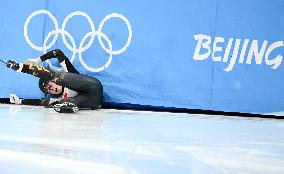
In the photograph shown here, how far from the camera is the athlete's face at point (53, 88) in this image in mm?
4520

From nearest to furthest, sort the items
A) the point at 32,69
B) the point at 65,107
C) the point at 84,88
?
the point at 65,107 → the point at 32,69 → the point at 84,88

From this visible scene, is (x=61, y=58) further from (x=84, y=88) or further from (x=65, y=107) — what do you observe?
(x=65, y=107)

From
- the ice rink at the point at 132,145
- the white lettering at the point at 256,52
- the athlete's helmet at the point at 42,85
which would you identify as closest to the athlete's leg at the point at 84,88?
the athlete's helmet at the point at 42,85

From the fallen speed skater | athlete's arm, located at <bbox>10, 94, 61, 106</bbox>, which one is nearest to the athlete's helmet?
the fallen speed skater

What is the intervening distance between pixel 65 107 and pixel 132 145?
1.66 metres

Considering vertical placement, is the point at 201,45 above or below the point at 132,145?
above

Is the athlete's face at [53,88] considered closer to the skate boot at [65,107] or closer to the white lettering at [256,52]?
Answer: the skate boot at [65,107]

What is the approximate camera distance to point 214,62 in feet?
15.3

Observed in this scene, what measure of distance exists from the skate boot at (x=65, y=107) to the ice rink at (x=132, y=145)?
0.10 metres

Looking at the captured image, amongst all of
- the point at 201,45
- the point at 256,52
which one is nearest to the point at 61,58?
the point at 201,45

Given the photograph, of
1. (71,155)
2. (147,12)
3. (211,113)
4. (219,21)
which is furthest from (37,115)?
(219,21)

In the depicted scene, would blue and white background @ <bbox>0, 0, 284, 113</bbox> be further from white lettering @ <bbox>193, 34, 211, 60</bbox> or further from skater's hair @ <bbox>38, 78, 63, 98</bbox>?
skater's hair @ <bbox>38, 78, 63, 98</bbox>

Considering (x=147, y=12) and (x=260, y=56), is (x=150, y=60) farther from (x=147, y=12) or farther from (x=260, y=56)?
(x=260, y=56)

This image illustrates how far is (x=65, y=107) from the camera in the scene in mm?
3975
